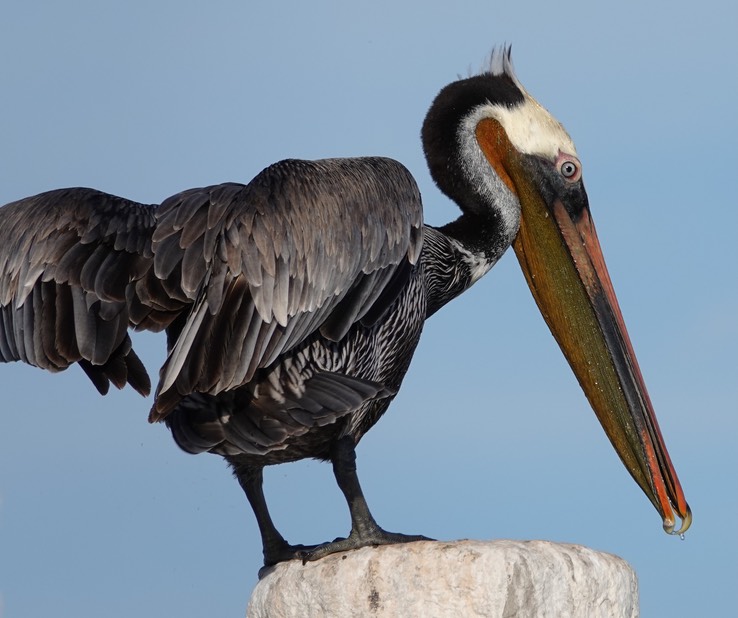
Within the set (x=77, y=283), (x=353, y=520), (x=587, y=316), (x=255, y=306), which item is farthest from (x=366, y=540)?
(x=587, y=316)

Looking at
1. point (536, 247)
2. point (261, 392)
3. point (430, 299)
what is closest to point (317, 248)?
point (261, 392)

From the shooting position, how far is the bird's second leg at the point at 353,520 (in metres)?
5.12

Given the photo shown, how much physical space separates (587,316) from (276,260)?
1.97 m

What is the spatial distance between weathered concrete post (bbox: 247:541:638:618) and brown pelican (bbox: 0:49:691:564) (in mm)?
465

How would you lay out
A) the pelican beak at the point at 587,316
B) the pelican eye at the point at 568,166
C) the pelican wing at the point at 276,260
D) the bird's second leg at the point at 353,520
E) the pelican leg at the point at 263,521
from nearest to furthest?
the pelican wing at the point at 276,260
the bird's second leg at the point at 353,520
the pelican leg at the point at 263,521
the pelican beak at the point at 587,316
the pelican eye at the point at 568,166

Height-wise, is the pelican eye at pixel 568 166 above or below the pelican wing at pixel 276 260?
above

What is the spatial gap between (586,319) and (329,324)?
170 centimetres

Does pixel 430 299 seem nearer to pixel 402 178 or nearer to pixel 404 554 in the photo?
pixel 402 178

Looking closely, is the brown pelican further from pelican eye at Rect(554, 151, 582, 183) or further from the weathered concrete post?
pelican eye at Rect(554, 151, 582, 183)

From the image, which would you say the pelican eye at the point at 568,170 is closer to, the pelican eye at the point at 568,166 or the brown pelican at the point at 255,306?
the pelican eye at the point at 568,166

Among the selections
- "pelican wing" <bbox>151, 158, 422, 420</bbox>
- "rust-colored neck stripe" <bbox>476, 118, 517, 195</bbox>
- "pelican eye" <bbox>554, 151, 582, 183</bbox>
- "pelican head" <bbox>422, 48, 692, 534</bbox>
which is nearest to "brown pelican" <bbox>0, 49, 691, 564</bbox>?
"pelican wing" <bbox>151, 158, 422, 420</bbox>

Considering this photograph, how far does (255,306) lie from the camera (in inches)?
191


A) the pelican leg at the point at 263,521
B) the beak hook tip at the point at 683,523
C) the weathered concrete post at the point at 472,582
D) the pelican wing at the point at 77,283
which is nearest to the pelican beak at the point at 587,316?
the beak hook tip at the point at 683,523

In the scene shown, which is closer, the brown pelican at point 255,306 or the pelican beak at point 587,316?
the brown pelican at point 255,306
